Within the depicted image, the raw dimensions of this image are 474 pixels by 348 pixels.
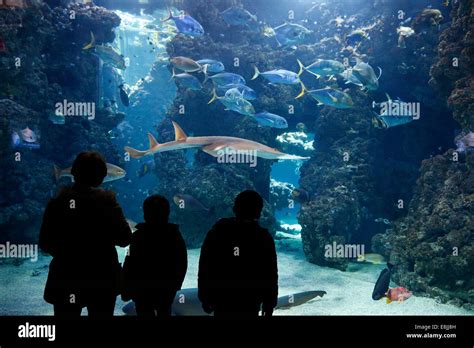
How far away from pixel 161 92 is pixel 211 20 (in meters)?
13.3

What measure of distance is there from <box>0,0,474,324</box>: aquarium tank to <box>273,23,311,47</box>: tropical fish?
0.33ft

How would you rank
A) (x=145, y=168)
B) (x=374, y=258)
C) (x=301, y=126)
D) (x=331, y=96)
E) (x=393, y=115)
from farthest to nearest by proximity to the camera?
(x=301, y=126)
(x=145, y=168)
(x=374, y=258)
(x=393, y=115)
(x=331, y=96)

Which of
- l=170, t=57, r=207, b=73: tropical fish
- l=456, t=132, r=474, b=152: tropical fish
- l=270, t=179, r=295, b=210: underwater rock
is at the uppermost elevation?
l=170, t=57, r=207, b=73: tropical fish

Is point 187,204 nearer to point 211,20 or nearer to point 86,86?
point 86,86

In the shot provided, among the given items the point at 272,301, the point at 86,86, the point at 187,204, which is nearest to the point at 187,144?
the point at 187,204

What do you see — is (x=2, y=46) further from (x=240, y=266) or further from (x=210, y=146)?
(x=240, y=266)

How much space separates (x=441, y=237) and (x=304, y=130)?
5.87 m

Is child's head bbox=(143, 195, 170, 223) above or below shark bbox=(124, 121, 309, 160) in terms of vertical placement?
below

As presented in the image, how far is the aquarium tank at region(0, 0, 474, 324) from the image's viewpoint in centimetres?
618

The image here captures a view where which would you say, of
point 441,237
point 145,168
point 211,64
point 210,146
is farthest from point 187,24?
point 441,237

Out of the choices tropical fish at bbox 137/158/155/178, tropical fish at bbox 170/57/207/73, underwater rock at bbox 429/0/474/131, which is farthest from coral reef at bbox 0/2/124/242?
underwater rock at bbox 429/0/474/131

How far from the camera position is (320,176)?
9.67 m

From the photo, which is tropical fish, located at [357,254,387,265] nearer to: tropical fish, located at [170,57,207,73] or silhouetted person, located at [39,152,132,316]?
tropical fish, located at [170,57,207,73]

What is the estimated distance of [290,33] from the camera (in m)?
9.19
